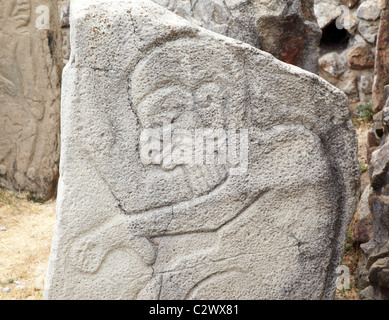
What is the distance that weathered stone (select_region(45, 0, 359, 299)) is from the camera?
157 cm

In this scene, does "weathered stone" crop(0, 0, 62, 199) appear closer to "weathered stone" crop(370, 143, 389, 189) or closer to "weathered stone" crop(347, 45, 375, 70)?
"weathered stone" crop(370, 143, 389, 189)

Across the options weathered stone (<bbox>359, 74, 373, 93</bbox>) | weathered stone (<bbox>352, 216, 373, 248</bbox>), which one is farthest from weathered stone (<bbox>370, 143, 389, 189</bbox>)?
weathered stone (<bbox>359, 74, 373, 93</bbox>)

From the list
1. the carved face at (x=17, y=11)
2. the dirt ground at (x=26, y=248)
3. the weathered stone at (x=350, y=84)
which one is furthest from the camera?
the weathered stone at (x=350, y=84)

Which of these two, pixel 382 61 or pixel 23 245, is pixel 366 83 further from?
pixel 23 245

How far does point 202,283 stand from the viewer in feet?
5.67

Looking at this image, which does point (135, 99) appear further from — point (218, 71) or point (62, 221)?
point (62, 221)

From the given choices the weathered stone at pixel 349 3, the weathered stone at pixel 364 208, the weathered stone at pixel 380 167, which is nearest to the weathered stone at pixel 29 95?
the weathered stone at pixel 364 208

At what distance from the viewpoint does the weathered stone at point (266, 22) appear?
2.41 metres

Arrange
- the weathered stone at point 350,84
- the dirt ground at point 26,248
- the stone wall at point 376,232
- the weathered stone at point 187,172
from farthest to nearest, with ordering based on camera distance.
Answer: the weathered stone at point 350,84, the dirt ground at point 26,248, the stone wall at point 376,232, the weathered stone at point 187,172

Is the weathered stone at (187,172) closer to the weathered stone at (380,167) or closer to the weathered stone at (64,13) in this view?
the weathered stone at (380,167)

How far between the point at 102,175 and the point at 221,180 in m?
0.37

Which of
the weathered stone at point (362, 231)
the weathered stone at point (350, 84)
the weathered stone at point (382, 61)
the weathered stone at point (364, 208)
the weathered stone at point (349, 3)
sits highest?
the weathered stone at point (349, 3)

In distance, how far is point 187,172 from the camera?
167 centimetres

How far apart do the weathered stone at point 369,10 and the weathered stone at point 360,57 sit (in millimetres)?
217
